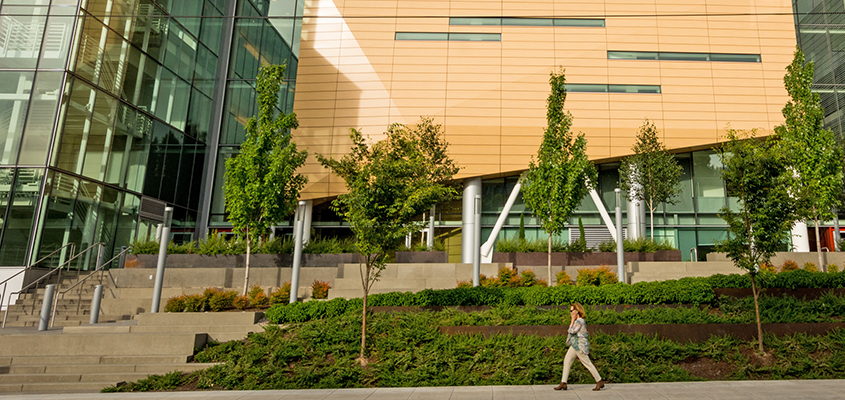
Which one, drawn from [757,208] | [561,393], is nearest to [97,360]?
[561,393]

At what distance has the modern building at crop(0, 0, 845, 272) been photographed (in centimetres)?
2589

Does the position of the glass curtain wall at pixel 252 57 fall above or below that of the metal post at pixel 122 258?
above

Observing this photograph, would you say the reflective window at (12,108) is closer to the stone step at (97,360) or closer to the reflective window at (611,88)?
the stone step at (97,360)

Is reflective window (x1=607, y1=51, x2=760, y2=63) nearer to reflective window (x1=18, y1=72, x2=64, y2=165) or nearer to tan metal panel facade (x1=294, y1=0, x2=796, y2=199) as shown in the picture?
tan metal panel facade (x1=294, y1=0, x2=796, y2=199)

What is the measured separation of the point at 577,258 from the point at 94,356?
51.5 ft

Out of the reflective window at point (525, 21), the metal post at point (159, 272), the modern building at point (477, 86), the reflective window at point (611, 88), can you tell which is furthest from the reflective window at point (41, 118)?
the reflective window at point (611, 88)

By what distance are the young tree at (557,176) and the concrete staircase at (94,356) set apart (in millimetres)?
10318

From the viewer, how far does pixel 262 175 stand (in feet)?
58.0

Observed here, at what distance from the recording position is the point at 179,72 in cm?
2719

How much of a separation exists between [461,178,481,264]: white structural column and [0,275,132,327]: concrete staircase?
1477cm

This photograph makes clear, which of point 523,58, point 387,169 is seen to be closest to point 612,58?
point 523,58

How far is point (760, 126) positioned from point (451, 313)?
2324 centimetres

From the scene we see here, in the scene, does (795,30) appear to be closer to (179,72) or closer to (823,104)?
(823,104)

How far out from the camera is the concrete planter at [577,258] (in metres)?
18.9
